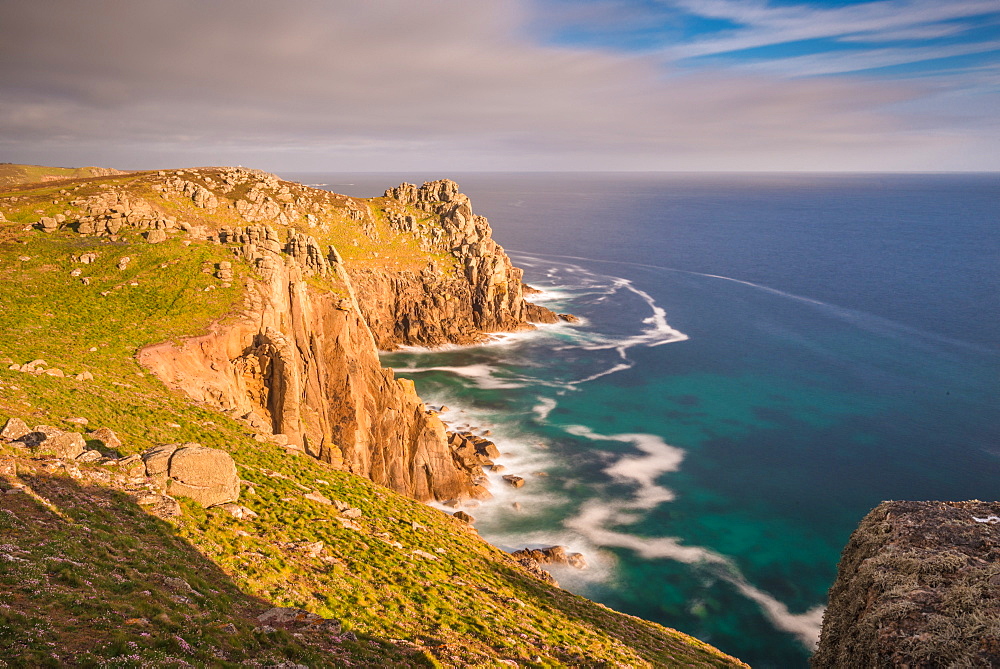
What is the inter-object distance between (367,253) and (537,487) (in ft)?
252

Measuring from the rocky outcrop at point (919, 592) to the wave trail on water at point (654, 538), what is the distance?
27253mm

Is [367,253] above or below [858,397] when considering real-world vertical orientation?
above

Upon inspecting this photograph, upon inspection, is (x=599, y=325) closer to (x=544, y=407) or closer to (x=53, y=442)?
(x=544, y=407)

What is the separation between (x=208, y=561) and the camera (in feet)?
67.9

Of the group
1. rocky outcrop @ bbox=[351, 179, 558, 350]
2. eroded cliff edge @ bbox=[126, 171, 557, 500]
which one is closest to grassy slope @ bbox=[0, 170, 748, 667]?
eroded cliff edge @ bbox=[126, 171, 557, 500]

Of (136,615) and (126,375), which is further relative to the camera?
(126,375)

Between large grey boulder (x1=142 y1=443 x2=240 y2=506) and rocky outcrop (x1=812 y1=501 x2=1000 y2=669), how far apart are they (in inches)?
1110

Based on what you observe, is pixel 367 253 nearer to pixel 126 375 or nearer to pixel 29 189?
pixel 29 189

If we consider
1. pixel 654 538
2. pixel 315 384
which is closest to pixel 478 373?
pixel 315 384

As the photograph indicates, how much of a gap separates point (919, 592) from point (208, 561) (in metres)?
27.3

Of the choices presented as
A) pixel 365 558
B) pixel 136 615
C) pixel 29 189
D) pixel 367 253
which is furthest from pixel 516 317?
pixel 136 615

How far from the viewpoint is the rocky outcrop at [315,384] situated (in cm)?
4406

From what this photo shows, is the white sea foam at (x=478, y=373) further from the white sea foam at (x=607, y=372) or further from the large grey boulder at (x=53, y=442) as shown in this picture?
the large grey boulder at (x=53, y=442)

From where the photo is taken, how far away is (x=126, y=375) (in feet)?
124
